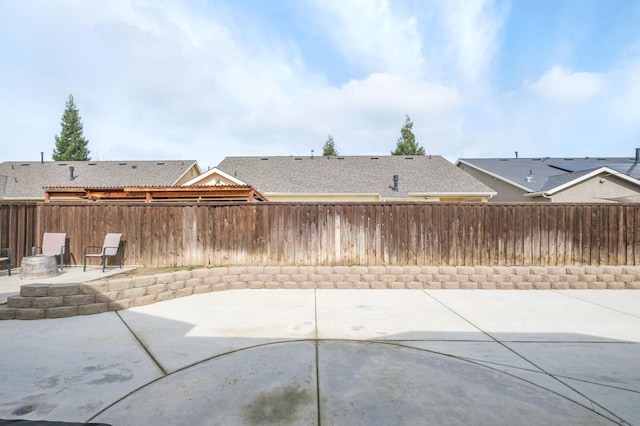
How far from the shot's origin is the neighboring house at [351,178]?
50.3 feet

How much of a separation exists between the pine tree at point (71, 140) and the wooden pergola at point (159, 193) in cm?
3038

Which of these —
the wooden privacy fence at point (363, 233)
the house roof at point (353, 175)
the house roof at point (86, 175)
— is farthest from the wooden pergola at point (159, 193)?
the house roof at point (86, 175)

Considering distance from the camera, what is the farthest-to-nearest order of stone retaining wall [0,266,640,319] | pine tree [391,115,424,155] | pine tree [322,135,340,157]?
pine tree [322,135,340,157] → pine tree [391,115,424,155] → stone retaining wall [0,266,640,319]

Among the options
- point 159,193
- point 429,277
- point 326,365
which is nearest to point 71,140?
point 159,193

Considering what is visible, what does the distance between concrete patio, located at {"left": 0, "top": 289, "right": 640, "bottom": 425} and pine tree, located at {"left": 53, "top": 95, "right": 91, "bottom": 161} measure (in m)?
36.8

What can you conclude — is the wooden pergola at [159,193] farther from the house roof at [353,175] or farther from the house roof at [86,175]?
the house roof at [86,175]

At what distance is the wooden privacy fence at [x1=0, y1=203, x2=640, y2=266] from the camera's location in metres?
7.05

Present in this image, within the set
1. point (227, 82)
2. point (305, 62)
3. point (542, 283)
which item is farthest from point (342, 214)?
point (227, 82)

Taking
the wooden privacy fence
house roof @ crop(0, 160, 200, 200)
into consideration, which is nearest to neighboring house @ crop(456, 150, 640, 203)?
the wooden privacy fence

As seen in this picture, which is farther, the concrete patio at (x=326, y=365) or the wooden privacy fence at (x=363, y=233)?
the wooden privacy fence at (x=363, y=233)

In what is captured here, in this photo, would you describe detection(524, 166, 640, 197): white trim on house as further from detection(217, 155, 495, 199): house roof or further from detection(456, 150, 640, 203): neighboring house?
detection(217, 155, 495, 199): house roof

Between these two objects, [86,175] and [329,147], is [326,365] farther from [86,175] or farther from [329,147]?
[329,147]

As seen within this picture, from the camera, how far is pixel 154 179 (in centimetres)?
1783

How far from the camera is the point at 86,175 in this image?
60.1ft
